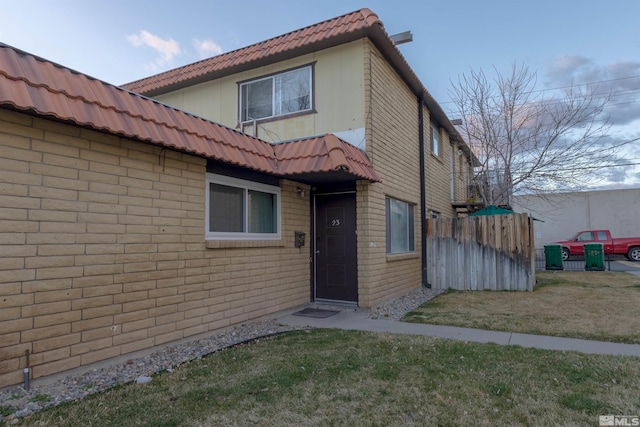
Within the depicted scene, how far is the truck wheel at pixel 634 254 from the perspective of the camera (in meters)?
19.7

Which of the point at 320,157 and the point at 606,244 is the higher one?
the point at 320,157

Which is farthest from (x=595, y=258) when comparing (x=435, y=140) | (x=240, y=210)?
(x=240, y=210)

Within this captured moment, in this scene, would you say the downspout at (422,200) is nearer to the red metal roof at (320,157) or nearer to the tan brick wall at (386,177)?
the tan brick wall at (386,177)

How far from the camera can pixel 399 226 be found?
9.57 m

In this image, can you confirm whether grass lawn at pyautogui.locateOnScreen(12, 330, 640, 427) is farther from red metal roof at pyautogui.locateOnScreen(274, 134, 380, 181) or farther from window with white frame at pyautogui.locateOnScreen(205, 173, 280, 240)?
red metal roof at pyautogui.locateOnScreen(274, 134, 380, 181)

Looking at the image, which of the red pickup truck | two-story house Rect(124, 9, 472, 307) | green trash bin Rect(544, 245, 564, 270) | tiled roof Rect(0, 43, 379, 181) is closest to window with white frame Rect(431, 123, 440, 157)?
two-story house Rect(124, 9, 472, 307)

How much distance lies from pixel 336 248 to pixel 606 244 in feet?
62.9

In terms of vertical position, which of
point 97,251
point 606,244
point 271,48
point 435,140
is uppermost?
point 271,48

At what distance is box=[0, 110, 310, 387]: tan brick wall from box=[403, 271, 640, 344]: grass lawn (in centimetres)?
394

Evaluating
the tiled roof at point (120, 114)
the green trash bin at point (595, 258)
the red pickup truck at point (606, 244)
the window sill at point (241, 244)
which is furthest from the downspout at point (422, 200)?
the red pickup truck at point (606, 244)

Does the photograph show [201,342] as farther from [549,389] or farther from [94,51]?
[94,51]

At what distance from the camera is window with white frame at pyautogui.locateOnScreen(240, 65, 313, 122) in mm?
8289

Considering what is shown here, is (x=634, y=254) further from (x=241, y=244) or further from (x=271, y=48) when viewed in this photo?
(x=241, y=244)

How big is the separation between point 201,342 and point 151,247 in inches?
59.1
